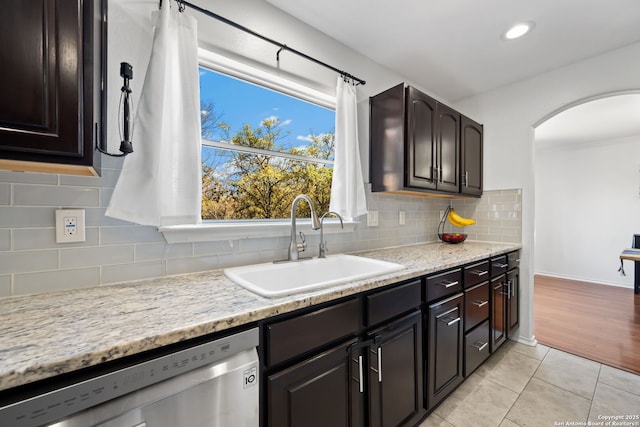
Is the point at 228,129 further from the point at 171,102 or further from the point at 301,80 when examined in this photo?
the point at 301,80

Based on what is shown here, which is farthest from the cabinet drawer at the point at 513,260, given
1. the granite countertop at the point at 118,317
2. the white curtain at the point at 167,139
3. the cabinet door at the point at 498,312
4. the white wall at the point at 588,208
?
the white wall at the point at 588,208

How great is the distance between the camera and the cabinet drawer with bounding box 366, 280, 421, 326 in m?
1.16

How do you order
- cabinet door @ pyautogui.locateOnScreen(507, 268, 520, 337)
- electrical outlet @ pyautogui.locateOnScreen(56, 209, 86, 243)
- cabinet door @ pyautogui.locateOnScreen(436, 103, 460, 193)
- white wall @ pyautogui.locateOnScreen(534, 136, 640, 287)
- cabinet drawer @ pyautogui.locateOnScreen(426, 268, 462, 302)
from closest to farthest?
1. electrical outlet @ pyautogui.locateOnScreen(56, 209, 86, 243)
2. cabinet drawer @ pyautogui.locateOnScreen(426, 268, 462, 302)
3. cabinet door @ pyautogui.locateOnScreen(436, 103, 460, 193)
4. cabinet door @ pyautogui.locateOnScreen(507, 268, 520, 337)
5. white wall @ pyautogui.locateOnScreen(534, 136, 640, 287)

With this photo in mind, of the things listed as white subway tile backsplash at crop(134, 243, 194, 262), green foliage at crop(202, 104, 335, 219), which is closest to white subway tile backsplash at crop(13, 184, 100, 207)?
white subway tile backsplash at crop(134, 243, 194, 262)

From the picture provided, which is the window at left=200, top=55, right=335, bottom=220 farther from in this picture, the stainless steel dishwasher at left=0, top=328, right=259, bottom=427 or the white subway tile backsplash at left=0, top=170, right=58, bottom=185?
the stainless steel dishwasher at left=0, top=328, right=259, bottom=427

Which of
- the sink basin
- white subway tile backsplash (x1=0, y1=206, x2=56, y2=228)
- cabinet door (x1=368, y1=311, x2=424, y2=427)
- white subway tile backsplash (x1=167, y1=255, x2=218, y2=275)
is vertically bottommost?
cabinet door (x1=368, y1=311, x2=424, y2=427)

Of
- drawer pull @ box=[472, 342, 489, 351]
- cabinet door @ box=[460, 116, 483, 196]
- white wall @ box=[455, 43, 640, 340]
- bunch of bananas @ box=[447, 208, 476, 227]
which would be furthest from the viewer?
bunch of bananas @ box=[447, 208, 476, 227]

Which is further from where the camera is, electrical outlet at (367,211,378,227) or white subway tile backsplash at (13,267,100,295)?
electrical outlet at (367,211,378,227)

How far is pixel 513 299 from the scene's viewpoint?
2.36m

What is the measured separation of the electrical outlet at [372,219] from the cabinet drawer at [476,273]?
2.33ft

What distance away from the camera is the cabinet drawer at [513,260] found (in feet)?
7.54

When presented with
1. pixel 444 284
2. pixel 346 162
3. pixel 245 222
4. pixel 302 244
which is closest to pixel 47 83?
pixel 245 222

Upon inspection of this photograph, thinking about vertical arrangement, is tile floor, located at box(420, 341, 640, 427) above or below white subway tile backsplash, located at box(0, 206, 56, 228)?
below

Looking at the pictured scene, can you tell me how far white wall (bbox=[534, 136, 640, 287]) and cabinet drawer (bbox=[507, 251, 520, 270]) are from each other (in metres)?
3.53
